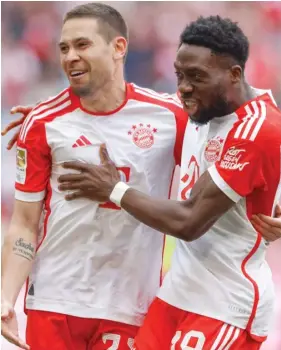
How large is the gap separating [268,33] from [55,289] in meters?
3.51

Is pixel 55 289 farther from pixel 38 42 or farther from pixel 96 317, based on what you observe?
pixel 38 42

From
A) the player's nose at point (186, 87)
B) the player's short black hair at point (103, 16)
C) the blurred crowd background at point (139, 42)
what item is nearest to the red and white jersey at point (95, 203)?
the player's short black hair at point (103, 16)

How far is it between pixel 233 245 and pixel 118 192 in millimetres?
428

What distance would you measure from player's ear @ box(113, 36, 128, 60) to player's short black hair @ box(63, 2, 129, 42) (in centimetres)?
2

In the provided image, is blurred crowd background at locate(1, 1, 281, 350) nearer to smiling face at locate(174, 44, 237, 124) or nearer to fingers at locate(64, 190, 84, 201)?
fingers at locate(64, 190, 84, 201)

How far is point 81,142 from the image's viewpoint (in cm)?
313

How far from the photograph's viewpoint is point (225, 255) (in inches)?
114

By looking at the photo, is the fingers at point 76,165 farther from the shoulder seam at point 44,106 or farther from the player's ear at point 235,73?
the player's ear at point 235,73

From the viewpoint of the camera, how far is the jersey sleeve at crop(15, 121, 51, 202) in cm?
312

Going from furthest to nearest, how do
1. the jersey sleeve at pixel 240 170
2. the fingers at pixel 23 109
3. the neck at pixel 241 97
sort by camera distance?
the fingers at pixel 23 109 < the neck at pixel 241 97 < the jersey sleeve at pixel 240 170

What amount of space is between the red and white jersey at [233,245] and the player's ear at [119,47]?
0.48 meters

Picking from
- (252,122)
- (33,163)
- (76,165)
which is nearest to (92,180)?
(76,165)

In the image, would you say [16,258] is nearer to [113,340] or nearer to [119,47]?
[113,340]

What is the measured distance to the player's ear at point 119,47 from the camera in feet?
10.5
